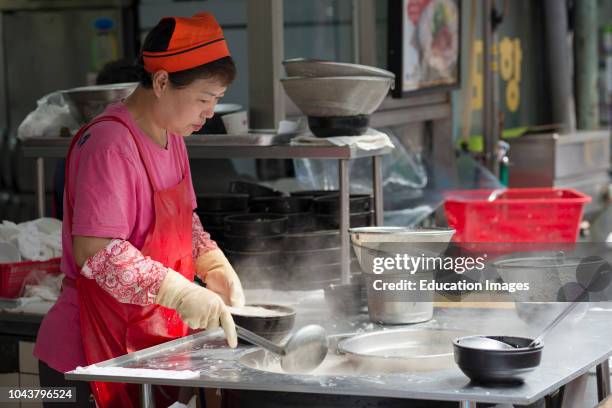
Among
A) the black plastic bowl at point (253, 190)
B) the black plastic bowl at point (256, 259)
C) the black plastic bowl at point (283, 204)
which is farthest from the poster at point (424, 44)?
the black plastic bowl at point (256, 259)

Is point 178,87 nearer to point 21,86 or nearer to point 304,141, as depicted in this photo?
point 304,141

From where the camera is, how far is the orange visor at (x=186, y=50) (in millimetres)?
2771

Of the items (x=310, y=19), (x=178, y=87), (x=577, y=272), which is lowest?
(x=577, y=272)

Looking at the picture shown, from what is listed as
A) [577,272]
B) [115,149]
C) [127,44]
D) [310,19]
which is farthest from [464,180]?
[115,149]

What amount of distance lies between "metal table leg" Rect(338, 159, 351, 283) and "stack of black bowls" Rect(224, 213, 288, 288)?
25 centimetres

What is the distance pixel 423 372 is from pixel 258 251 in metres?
1.62

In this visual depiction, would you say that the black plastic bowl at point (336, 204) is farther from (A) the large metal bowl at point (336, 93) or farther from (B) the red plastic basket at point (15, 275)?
(B) the red plastic basket at point (15, 275)

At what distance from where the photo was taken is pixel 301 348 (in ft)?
8.34

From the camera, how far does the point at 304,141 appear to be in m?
3.93

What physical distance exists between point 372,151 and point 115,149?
1450 millimetres

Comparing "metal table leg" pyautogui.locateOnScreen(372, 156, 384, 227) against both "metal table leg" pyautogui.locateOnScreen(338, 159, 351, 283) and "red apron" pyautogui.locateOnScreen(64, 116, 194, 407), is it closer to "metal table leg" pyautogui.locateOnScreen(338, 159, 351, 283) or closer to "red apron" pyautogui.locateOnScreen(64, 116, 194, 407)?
"metal table leg" pyautogui.locateOnScreen(338, 159, 351, 283)

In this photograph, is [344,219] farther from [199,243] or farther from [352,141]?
[199,243]

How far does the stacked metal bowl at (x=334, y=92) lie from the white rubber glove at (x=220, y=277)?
3.03 feet

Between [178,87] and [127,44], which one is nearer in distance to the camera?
[178,87]
